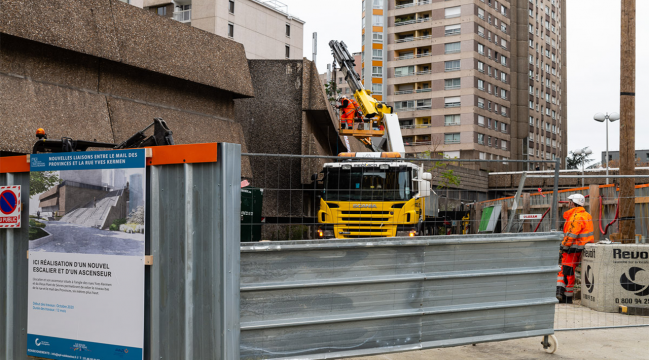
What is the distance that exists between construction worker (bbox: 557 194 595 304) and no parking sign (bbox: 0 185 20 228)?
7.75 metres

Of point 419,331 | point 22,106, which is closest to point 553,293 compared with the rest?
point 419,331

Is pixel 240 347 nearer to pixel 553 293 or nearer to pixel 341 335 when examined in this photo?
pixel 341 335

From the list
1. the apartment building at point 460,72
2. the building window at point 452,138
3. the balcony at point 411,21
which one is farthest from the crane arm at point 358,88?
the balcony at point 411,21

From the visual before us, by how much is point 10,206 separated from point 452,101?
71424 millimetres

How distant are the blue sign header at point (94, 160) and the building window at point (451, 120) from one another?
70819 millimetres

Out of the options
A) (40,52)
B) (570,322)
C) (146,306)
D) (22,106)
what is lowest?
(570,322)

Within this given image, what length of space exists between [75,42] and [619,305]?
28.4 ft

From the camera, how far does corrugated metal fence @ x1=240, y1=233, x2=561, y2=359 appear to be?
4.88 meters

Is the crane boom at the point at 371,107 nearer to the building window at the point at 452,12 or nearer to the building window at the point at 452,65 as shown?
the building window at the point at 452,65

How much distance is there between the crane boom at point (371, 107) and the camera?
66.1ft

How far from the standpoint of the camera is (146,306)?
15.5 ft

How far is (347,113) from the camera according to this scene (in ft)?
66.1

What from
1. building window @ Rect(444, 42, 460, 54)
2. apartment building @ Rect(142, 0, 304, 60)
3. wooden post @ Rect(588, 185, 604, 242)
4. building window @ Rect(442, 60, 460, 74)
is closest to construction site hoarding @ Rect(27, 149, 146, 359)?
wooden post @ Rect(588, 185, 604, 242)

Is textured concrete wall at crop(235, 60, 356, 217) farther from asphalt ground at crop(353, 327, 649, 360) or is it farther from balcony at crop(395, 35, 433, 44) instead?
balcony at crop(395, 35, 433, 44)
